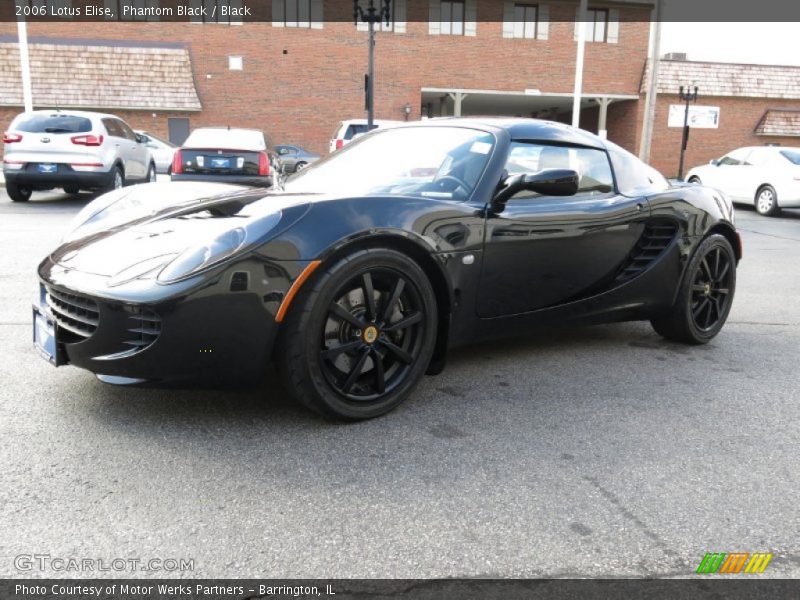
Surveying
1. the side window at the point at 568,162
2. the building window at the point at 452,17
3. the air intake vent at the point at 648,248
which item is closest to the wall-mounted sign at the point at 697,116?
the building window at the point at 452,17

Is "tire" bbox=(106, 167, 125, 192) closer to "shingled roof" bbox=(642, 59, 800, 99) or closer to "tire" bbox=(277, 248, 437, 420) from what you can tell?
"tire" bbox=(277, 248, 437, 420)

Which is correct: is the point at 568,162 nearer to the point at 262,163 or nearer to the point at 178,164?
the point at 262,163

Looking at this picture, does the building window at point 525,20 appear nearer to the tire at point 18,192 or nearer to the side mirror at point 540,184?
the tire at point 18,192

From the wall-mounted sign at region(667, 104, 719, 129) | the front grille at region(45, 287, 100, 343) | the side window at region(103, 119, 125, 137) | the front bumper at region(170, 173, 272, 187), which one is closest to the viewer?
the front grille at region(45, 287, 100, 343)

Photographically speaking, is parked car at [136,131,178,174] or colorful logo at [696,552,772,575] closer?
colorful logo at [696,552,772,575]

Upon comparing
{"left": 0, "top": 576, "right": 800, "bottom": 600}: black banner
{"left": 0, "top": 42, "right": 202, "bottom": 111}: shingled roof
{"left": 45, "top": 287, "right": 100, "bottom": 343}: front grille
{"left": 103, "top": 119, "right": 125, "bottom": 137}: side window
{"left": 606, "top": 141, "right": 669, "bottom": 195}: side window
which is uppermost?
{"left": 0, "top": 42, "right": 202, "bottom": 111}: shingled roof

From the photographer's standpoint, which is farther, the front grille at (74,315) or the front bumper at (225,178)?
the front bumper at (225,178)

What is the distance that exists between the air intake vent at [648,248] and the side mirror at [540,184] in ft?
2.77

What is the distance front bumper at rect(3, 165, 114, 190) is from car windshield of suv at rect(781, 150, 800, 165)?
1358cm

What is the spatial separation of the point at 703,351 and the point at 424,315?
220cm

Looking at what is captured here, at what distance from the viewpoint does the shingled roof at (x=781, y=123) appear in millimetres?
32375

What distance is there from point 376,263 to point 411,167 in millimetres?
852

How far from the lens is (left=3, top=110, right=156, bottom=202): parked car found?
12.2 metres

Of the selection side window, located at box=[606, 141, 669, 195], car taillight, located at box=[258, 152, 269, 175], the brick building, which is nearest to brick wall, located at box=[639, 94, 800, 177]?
the brick building
